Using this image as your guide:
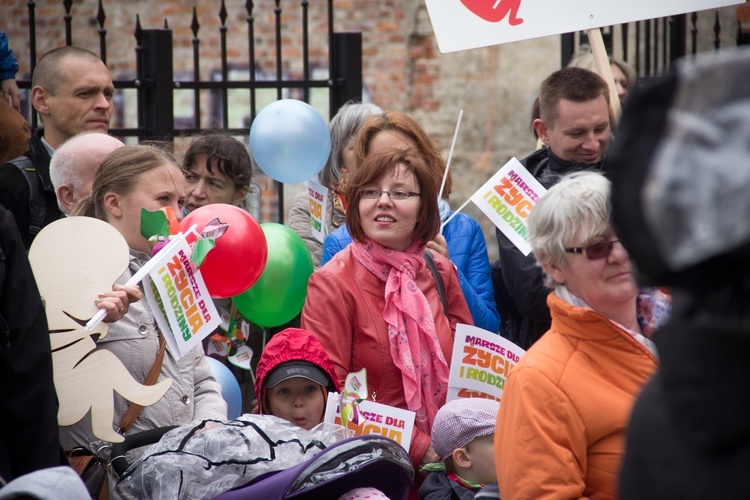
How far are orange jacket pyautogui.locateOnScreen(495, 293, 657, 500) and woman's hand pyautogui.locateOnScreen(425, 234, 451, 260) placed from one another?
1481 mm

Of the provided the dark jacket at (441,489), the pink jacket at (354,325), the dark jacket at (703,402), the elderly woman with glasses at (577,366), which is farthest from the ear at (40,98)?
the dark jacket at (703,402)

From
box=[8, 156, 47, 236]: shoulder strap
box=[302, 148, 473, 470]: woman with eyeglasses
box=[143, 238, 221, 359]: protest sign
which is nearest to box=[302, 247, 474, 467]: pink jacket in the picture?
box=[302, 148, 473, 470]: woman with eyeglasses

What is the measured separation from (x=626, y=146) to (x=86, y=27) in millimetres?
8760

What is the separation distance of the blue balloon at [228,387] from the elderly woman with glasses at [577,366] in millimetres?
1738

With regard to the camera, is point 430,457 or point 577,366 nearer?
point 577,366

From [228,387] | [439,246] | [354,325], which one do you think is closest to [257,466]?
[354,325]

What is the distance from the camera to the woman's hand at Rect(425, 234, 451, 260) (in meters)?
3.83

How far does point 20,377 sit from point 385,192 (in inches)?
57.6

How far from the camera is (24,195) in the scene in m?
3.99

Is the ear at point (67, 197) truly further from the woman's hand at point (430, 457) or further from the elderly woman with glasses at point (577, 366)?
the elderly woman with glasses at point (577, 366)

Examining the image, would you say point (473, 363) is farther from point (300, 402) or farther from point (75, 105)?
point (75, 105)

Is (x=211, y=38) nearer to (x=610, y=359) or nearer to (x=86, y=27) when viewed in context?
(x=86, y=27)

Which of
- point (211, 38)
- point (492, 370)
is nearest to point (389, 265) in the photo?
point (492, 370)

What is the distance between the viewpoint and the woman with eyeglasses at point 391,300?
11.1ft
